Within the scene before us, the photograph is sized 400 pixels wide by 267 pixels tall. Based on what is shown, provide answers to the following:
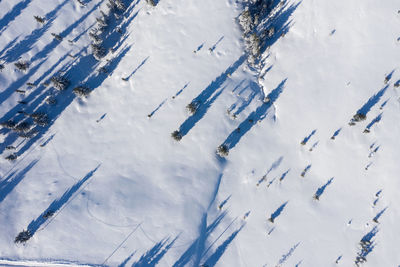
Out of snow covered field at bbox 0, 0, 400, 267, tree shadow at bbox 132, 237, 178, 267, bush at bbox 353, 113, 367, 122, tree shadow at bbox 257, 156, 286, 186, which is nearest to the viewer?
tree shadow at bbox 132, 237, 178, 267

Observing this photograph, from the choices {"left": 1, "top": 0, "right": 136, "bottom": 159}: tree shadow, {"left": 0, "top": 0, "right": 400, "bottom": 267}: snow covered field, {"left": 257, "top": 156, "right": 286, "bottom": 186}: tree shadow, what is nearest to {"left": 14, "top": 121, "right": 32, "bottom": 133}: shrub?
{"left": 1, "top": 0, "right": 136, "bottom": 159}: tree shadow

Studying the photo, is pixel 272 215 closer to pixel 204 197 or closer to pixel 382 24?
pixel 204 197

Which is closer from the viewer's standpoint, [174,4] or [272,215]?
[272,215]

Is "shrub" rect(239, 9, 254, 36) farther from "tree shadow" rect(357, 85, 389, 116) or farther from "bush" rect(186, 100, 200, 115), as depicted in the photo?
"tree shadow" rect(357, 85, 389, 116)

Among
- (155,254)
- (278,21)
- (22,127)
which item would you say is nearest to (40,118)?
(22,127)

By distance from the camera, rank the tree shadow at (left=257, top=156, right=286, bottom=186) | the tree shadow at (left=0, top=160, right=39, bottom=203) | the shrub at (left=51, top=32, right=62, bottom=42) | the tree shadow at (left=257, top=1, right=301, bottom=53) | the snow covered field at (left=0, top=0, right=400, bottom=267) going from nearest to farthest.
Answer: the snow covered field at (left=0, top=0, right=400, bottom=267) → the tree shadow at (left=0, top=160, right=39, bottom=203) → the tree shadow at (left=257, top=156, right=286, bottom=186) → the shrub at (left=51, top=32, right=62, bottom=42) → the tree shadow at (left=257, top=1, right=301, bottom=53)

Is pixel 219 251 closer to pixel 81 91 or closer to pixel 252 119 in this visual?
pixel 252 119

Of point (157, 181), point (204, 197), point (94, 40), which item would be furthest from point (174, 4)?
point (204, 197)

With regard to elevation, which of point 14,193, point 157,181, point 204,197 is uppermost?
point 204,197
